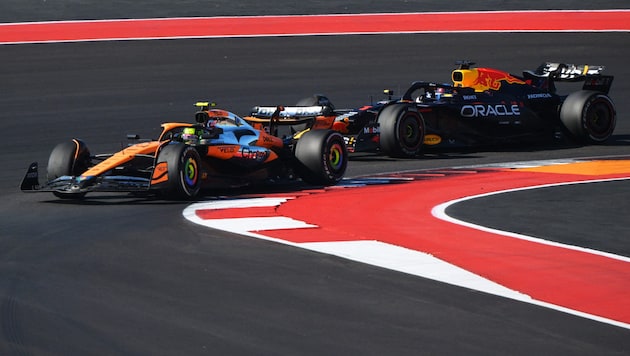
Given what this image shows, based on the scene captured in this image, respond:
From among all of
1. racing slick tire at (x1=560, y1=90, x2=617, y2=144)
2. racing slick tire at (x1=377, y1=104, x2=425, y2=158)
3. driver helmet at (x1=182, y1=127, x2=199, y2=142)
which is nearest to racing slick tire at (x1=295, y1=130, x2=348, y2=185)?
driver helmet at (x1=182, y1=127, x2=199, y2=142)

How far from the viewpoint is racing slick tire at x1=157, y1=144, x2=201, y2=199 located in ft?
44.3

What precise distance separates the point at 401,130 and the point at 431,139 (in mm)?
862

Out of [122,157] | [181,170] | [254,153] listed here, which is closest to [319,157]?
[254,153]

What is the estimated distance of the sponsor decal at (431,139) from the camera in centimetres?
1855

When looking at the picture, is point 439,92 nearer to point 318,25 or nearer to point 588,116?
point 588,116

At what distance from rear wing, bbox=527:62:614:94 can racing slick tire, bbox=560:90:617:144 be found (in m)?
0.44

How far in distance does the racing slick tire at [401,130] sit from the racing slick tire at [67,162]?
516 cm

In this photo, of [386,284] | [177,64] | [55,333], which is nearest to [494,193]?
[386,284]

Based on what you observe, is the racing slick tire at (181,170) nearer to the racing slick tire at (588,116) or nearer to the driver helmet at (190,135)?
the driver helmet at (190,135)

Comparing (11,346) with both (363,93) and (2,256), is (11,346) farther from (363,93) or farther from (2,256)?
(363,93)

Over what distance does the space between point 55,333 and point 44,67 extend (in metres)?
20.1

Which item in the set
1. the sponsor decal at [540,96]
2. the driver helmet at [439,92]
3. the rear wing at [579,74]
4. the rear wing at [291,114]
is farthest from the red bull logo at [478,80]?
the rear wing at [291,114]

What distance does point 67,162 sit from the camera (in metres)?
14.1

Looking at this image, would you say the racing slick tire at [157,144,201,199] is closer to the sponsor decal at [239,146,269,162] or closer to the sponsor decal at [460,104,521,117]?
the sponsor decal at [239,146,269,162]
